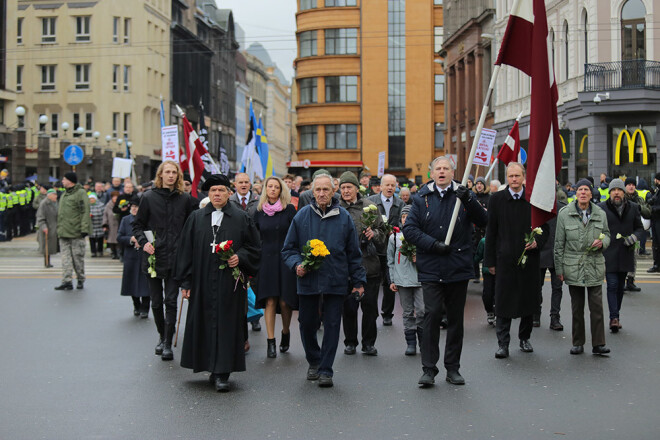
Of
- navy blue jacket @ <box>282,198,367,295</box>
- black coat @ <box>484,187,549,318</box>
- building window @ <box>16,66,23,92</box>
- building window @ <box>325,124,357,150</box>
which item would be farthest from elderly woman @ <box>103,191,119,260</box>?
building window @ <box>325,124,357,150</box>

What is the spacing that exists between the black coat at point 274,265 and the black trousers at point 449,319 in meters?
2.11

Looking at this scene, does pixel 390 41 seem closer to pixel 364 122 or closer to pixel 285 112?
pixel 364 122

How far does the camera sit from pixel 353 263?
31.0 feet

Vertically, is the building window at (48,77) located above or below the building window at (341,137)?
above

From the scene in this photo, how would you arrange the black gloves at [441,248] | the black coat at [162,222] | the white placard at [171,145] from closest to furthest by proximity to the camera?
the black gloves at [441,248]
the black coat at [162,222]
the white placard at [171,145]

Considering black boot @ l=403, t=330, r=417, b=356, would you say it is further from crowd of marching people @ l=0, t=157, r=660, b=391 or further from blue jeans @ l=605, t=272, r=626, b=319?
blue jeans @ l=605, t=272, r=626, b=319

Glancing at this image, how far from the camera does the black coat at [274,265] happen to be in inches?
424

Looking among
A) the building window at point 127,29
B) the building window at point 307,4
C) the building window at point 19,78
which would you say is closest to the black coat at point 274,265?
the building window at point 127,29

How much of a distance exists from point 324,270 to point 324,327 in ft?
1.77

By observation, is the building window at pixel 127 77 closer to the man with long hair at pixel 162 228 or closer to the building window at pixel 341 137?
the building window at pixel 341 137

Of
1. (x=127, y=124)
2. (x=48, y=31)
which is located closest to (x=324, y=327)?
(x=127, y=124)

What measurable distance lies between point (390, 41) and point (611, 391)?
74.6 meters

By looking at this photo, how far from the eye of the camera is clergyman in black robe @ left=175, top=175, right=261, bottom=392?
9016 mm

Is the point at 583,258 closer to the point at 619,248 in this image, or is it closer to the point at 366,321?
the point at 619,248
